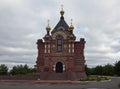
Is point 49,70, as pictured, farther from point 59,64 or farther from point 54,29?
point 54,29

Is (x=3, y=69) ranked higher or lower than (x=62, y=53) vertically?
lower

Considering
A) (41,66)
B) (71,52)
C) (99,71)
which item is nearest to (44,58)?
(41,66)

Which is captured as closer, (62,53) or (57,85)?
(57,85)

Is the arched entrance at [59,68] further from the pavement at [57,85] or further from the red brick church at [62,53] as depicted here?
the pavement at [57,85]

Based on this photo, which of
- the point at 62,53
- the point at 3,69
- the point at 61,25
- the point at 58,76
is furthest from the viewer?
the point at 3,69

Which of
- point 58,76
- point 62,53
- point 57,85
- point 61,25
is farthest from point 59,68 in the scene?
point 57,85

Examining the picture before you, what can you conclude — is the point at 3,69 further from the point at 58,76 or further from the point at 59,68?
the point at 58,76

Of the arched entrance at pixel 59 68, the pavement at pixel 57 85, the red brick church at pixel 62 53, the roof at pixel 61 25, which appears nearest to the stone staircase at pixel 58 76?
the red brick church at pixel 62 53

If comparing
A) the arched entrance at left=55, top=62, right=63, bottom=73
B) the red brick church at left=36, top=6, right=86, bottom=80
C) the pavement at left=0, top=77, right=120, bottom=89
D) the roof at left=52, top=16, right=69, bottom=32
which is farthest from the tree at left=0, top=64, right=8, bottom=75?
the pavement at left=0, top=77, right=120, bottom=89

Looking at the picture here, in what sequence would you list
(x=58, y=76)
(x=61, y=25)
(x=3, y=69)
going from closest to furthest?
(x=58, y=76), (x=61, y=25), (x=3, y=69)

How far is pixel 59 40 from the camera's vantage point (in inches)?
2178

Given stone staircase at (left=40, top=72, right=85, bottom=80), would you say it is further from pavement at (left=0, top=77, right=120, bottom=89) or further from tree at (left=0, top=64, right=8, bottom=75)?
tree at (left=0, top=64, right=8, bottom=75)

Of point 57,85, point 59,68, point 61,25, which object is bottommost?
point 57,85

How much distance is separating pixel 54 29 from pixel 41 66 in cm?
738
